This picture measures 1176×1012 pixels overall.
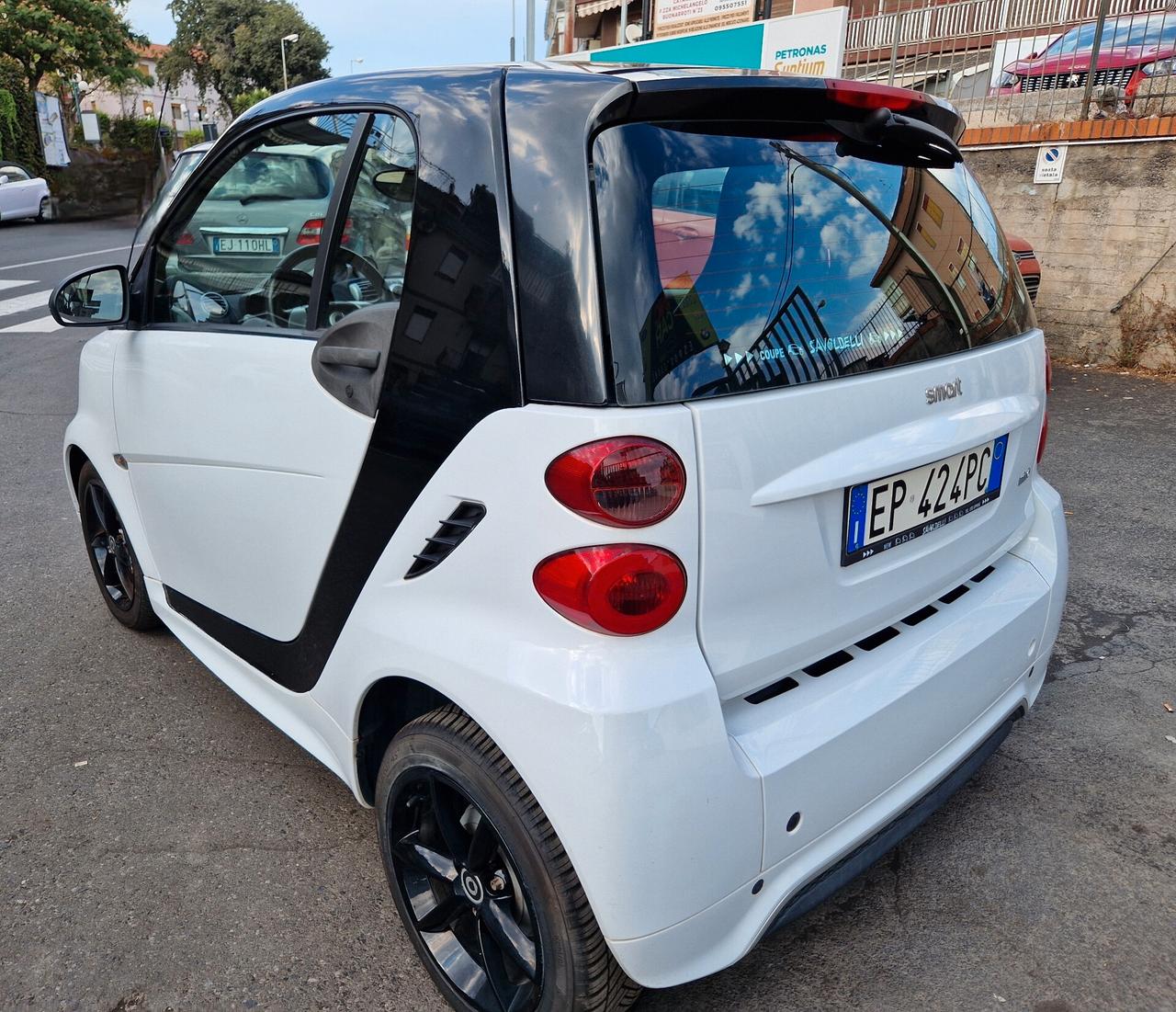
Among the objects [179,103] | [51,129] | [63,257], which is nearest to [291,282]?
[63,257]

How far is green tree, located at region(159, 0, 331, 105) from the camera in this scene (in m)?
60.7

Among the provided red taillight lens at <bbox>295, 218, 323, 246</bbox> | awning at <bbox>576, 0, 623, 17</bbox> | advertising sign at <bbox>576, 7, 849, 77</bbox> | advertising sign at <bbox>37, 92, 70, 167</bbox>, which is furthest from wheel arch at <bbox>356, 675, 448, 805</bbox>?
advertising sign at <bbox>37, 92, 70, 167</bbox>

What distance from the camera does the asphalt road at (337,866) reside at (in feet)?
6.48

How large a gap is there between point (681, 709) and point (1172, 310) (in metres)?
7.53

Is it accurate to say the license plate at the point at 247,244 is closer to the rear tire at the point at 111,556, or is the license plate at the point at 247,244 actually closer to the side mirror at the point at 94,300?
the side mirror at the point at 94,300

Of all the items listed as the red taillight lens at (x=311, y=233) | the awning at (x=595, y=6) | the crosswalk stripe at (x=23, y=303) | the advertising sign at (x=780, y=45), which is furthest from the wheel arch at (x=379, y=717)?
the awning at (x=595, y=6)

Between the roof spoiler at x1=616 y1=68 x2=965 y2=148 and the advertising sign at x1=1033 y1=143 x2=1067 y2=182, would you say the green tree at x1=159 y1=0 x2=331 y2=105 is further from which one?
the roof spoiler at x1=616 y1=68 x2=965 y2=148

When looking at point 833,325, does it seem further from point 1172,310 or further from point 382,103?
point 1172,310

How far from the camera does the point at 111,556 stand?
352 centimetres

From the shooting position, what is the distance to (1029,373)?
7.30 ft

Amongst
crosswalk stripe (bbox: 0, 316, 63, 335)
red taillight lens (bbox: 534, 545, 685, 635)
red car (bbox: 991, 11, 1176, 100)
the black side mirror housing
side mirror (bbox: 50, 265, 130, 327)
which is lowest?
crosswalk stripe (bbox: 0, 316, 63, 335)

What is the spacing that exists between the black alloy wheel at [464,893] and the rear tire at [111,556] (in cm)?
166

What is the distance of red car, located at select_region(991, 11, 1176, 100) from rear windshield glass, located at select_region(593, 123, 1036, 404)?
22.1 feet

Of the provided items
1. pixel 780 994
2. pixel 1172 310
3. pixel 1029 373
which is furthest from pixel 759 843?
pixel 1172 310
